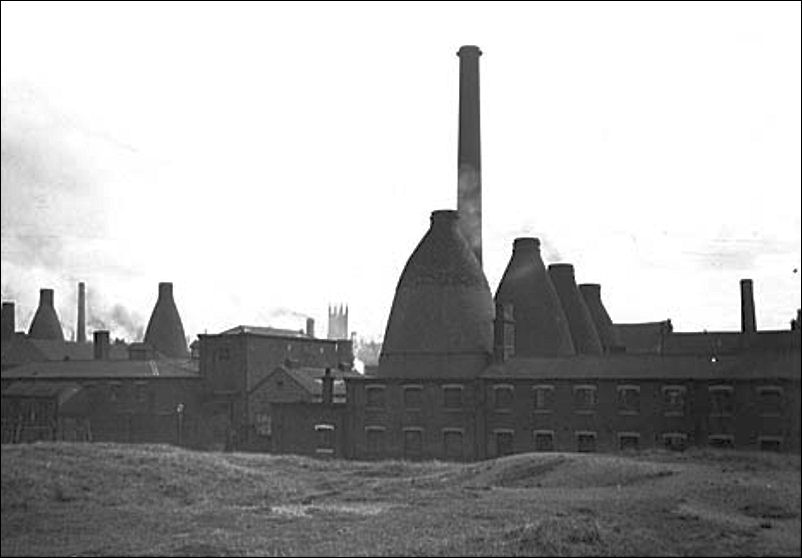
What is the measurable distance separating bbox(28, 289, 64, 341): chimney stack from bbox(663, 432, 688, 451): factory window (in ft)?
46.7

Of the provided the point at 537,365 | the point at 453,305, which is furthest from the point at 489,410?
the point at 453,305

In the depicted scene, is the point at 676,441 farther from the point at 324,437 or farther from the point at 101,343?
the point at 324,437

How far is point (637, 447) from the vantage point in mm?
25234

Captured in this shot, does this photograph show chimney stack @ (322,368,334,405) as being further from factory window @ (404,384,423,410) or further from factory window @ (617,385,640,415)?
factory window @ (617,385,640,415)

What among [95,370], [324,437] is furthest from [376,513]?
[324,437]

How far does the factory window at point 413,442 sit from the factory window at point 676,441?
9.56 metres

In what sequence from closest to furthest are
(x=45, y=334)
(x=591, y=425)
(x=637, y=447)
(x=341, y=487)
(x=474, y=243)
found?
(x=45, y=334), (x=341, y=487), (x=637, y=447), (x=591, y=425), (x=474, y=243)

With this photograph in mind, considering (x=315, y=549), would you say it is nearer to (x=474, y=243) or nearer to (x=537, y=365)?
(x=537, y=365)

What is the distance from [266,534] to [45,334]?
3971mm

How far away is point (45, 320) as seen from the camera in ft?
38.4

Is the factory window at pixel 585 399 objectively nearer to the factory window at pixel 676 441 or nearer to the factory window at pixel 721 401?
the factory window at pixel 676 441

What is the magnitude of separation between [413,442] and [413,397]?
1.52 meters

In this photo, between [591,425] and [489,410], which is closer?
[591,425]

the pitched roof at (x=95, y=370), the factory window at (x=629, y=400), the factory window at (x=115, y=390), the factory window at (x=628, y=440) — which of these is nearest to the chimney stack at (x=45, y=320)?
the pitched roof at (x=95, y=370)
